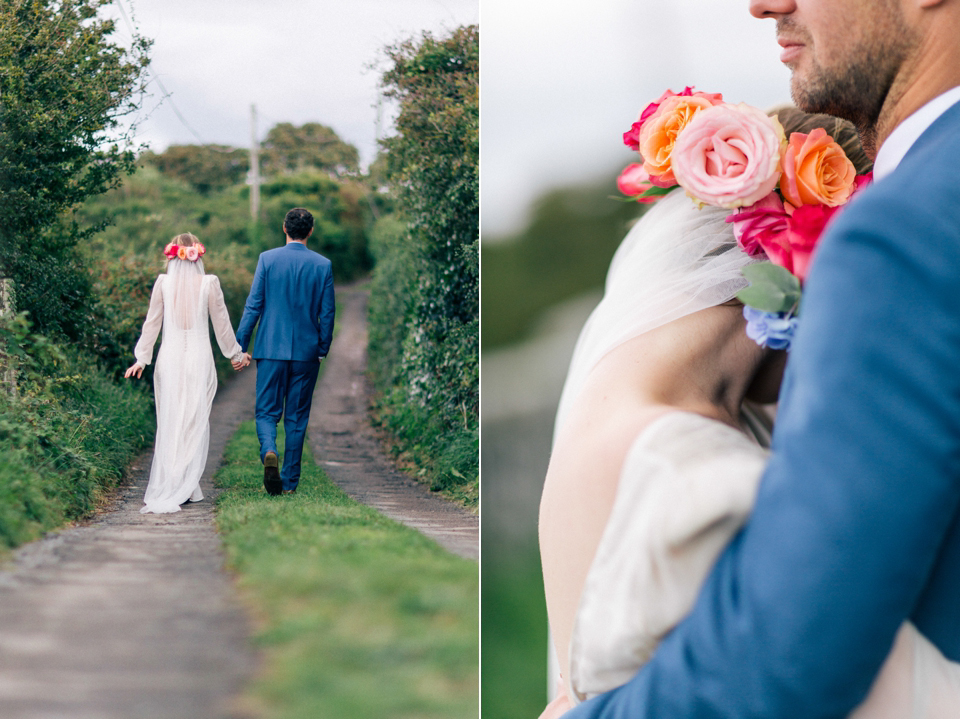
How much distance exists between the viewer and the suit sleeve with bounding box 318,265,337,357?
6.40 ft

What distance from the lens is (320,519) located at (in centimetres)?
184

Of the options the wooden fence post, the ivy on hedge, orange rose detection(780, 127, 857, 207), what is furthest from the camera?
the ivy on hedge

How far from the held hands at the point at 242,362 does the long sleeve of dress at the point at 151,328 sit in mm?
221

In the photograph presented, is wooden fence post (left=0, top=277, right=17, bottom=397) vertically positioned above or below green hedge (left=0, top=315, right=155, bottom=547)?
above

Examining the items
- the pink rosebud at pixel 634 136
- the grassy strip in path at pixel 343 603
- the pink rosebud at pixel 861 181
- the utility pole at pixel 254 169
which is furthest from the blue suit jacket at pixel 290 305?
the pink rosebud at pixel 861 181

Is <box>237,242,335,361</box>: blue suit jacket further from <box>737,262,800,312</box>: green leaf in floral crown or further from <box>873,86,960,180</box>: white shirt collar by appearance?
<box>873,86,960,180</box>: white shirt collar

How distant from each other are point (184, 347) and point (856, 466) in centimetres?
171

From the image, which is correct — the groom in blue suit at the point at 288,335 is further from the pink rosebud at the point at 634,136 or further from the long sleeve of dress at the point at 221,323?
the pink rosebud at the point at 634,136

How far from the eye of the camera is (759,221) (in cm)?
124

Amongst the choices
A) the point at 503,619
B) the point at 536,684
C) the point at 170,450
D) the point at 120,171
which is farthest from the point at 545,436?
the point at 120,171

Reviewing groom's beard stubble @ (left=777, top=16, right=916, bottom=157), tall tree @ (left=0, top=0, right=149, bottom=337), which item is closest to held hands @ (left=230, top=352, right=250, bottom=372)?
tall tree @ (left=0, top=0, right=149, bottom=337)

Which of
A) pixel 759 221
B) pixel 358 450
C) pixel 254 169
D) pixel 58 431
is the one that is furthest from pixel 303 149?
pixel 759 221

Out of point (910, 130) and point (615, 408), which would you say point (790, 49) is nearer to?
point (910, 130)

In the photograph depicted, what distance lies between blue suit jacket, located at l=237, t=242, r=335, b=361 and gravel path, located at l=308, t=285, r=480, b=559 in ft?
0.19
